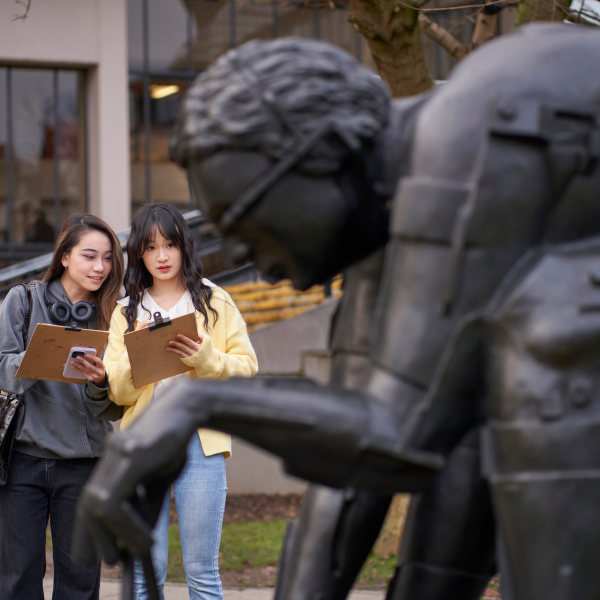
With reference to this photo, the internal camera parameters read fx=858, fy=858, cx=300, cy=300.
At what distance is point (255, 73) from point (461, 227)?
533 millimetres

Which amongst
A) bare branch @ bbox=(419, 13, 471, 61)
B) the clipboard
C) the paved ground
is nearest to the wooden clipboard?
the clipboard

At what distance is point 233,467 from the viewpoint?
7656mm

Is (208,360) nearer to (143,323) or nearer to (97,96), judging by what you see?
(143,323)

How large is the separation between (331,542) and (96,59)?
12345 millimetres

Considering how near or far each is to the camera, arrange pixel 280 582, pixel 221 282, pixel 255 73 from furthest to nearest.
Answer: pixel 221 282 → pixel 280 582 → pixel 255 73

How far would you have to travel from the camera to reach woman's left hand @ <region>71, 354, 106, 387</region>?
404 cm

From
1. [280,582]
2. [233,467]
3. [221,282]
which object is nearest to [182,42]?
[221,282]

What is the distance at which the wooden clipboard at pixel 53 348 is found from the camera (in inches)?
154

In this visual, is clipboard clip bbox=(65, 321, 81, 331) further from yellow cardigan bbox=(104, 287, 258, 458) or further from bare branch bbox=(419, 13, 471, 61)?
bare branch bbox=(419, 13, 471, 61)

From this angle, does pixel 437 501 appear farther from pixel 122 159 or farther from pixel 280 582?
pixel 122 159

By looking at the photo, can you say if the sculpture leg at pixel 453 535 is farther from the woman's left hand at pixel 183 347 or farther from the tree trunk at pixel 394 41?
the tree trunk at pixel 394 41

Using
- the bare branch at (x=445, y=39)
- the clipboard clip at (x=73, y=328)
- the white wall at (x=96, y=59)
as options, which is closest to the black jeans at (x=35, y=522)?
the clipboard clip at (x=73, y=328)

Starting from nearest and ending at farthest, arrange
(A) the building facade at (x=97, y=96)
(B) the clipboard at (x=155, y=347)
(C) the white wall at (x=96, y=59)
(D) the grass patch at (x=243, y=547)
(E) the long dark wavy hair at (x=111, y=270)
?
(B) the clipboard at (x=155, y=347) → (E) the long dark wavy hair at (x=111, y=270) → (D) the grass patch at (x=243, y=547) → (C) the white wall at (x=96, y=59) → (A) the building facade at (x=97, y=96)

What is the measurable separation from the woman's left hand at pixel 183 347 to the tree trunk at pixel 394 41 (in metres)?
2.57
